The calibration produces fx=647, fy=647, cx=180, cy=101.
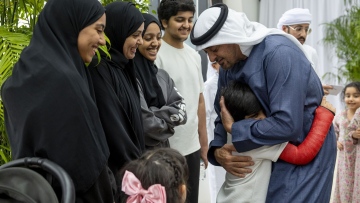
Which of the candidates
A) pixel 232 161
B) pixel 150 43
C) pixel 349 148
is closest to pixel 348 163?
pixel 349 148

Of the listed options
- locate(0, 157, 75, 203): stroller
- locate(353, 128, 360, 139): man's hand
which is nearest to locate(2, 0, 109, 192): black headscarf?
locate(0, 157, 75, 203): stroller

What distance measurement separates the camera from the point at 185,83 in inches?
149

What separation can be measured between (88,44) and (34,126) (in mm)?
409

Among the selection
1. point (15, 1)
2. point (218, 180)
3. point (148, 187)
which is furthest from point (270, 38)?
point (218, 180)

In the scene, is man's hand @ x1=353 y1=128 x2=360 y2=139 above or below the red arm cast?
below

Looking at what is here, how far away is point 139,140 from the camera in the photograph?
272cm

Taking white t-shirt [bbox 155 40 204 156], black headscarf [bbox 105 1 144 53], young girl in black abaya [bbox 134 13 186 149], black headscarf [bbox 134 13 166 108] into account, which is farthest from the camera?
white t-shirt [bbox 155 40 204 156]

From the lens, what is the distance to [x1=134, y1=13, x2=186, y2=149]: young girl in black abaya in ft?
9.78

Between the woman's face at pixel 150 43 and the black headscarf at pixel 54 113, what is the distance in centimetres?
112

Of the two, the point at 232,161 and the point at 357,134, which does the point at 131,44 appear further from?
the point at 357,134

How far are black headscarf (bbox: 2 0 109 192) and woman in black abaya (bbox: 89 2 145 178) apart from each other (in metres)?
0.33

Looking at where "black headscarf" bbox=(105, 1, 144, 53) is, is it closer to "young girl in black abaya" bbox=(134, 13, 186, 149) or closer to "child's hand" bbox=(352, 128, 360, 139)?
"young girl in black abaya" bbox=(134, 13, 186, 149)

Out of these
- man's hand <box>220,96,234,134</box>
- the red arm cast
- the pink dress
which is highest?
man's hand <box>220,96,234,134</box>

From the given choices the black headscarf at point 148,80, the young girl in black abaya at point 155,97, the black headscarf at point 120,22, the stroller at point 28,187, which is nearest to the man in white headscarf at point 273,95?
the black headscarf at point 120,22
